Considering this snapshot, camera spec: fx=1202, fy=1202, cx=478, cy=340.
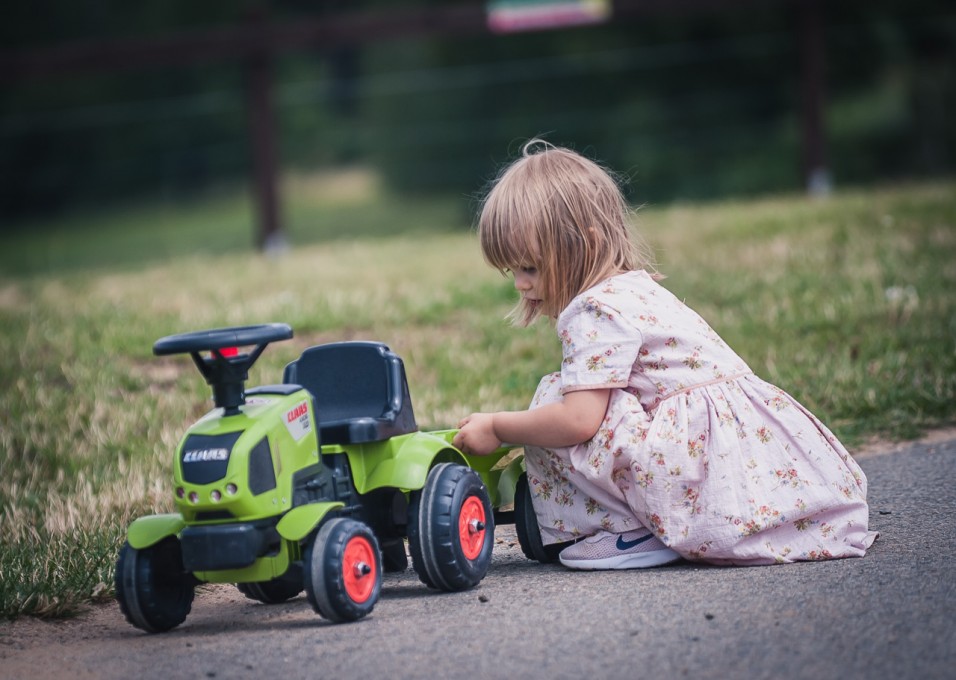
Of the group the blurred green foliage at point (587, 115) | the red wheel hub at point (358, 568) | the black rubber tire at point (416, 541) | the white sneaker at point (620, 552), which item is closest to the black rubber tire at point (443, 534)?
the black rubber tire at point (416, 541)

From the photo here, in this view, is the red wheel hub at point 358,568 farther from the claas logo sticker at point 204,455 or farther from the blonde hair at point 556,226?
the blonde hair at point 556,226

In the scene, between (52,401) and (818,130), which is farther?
(818,130)

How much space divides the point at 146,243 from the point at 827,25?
13544 millimetres

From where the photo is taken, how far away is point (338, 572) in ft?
9.27

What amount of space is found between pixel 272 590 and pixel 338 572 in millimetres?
553

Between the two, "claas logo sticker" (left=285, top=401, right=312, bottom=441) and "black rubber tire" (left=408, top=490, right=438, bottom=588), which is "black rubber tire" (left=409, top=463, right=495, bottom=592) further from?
"claas logo sticker" (left=285, top=401, right=312, bottom=441)

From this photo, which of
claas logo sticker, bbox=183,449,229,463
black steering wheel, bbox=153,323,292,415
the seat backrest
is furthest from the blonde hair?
claas logo sticker, bbox=183,449,229,463

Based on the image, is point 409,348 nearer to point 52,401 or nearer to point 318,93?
point 52,401

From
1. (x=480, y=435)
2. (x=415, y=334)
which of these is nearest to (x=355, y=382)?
(x=480, y=435)

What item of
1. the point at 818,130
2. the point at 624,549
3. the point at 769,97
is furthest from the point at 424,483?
the point at 769,97

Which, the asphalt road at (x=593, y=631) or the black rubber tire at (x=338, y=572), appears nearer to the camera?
the asphalt road at (x=593, y=631)

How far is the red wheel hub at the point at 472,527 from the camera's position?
10.4 feet

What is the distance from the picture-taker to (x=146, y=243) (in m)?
23.8

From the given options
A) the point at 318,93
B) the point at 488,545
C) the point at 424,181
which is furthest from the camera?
the point at 318,93
